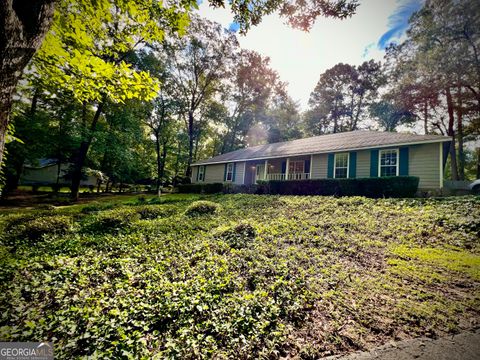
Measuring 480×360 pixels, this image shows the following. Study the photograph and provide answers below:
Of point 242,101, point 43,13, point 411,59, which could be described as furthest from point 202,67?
point 43,13

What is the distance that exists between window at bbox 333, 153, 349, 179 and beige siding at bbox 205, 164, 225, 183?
12.6 meters

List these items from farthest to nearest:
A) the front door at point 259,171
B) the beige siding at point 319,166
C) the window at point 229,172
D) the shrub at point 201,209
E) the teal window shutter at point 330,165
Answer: the window at point 229,172 → the front door at point 259,171 → the beige siding at point 319,166 → the teal window shutter at point 330,165 → the shrub at point 201,209

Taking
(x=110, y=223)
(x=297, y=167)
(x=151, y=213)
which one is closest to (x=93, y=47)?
(x=110, y=223)

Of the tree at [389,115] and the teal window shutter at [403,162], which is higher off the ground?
the tree at [389,115]

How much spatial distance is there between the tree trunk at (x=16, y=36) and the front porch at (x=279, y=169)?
52.5 feet

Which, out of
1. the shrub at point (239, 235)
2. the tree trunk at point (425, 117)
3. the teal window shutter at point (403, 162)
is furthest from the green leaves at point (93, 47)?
the tree trunk at point (425, 117)

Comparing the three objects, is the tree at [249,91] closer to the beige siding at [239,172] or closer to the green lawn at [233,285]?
the beige siding at [239,172]

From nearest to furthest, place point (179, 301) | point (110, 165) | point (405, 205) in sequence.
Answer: point (179, 301), point (405, 205), point (110, 165)

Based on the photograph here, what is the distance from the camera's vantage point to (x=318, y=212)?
877 cm

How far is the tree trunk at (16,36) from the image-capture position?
5.61 ft

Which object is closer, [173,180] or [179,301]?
[179,301]

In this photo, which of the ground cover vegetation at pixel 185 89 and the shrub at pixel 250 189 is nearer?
the ground cover vegetation at pixel 185 89

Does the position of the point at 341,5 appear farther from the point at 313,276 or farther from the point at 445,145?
the point at 445,145

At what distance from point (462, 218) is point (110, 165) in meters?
31.3
